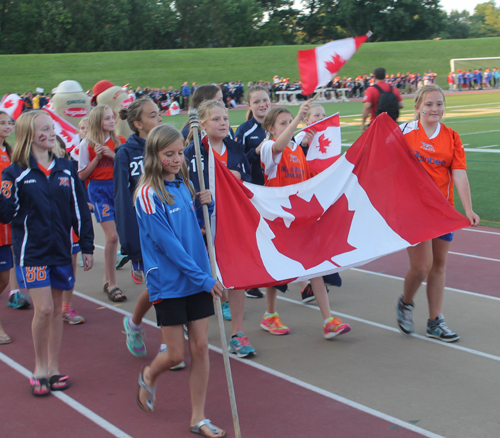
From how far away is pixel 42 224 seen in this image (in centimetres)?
440

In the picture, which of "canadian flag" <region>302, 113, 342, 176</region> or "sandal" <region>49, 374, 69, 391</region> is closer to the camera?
"sandal" <region>49, 374, 69, 391</region>

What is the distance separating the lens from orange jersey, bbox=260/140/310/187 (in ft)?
17.7

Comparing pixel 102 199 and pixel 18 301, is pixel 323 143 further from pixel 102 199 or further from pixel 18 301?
pixel 18 301

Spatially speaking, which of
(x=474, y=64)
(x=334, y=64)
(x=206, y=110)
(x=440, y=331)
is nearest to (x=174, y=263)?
(x=206, y=110)

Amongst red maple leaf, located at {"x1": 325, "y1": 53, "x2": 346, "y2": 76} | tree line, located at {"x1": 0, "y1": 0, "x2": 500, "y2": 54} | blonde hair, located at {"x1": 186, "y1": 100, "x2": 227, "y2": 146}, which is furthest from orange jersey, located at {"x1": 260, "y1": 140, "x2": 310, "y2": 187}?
tree line, located at {"x1": 0, "y1": 0, "x2": 500, "y2": 54}

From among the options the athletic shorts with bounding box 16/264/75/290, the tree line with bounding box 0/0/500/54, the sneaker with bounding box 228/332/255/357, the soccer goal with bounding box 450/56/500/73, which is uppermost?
the tree line with bounding box 0/0/500/54

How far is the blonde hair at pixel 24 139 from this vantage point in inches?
173

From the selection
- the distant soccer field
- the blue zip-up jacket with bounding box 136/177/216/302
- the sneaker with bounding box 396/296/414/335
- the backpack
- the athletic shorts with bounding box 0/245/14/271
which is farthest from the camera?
the backpack

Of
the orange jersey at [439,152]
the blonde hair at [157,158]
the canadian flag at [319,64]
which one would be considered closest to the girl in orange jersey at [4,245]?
the blonde hair at [157,158]

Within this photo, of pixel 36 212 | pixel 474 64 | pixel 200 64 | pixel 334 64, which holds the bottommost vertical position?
pixel 36 212

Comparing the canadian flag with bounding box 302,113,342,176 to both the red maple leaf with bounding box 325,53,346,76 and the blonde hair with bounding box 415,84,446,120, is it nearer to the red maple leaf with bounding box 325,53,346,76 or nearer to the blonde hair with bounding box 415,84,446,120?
the blonde hair with bounding box 415,84,446,120

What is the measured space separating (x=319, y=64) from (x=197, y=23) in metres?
82.8

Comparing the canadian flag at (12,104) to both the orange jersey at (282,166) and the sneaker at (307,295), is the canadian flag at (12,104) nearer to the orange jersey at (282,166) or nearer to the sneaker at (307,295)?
the orange jersey at (282,166)

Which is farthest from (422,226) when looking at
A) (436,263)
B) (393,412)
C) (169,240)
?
(169,240)
